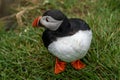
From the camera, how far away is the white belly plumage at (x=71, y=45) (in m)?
2.52

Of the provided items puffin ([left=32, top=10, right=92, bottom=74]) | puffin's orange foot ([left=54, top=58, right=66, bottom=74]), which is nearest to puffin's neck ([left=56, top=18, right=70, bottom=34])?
puffin ([left=32, top=10, right=92, bottom=74])

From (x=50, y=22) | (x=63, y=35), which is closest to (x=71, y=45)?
(x=63, y=35)

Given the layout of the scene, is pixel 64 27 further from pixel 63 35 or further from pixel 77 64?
pixel 77 64

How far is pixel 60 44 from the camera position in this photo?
252cm

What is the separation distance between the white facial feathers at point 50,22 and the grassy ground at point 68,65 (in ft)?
1.85

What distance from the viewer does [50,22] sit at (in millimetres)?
2506

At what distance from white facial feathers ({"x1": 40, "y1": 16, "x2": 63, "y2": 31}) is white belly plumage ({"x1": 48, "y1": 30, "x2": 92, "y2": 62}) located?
4.3 inches

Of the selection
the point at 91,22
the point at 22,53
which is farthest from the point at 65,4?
the point at 22,53

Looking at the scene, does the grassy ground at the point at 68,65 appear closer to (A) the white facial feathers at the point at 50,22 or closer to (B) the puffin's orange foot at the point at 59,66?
(B) the puffin's orange foot at the point at 59,66

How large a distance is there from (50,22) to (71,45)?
253 millimetres

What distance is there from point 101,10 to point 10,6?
55.8 inches

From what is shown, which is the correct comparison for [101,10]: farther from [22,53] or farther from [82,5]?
[22,53]

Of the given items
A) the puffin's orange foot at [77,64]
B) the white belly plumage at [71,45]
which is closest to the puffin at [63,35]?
the white belly plumage at [71,45]

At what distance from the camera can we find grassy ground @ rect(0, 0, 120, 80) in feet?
9.30
